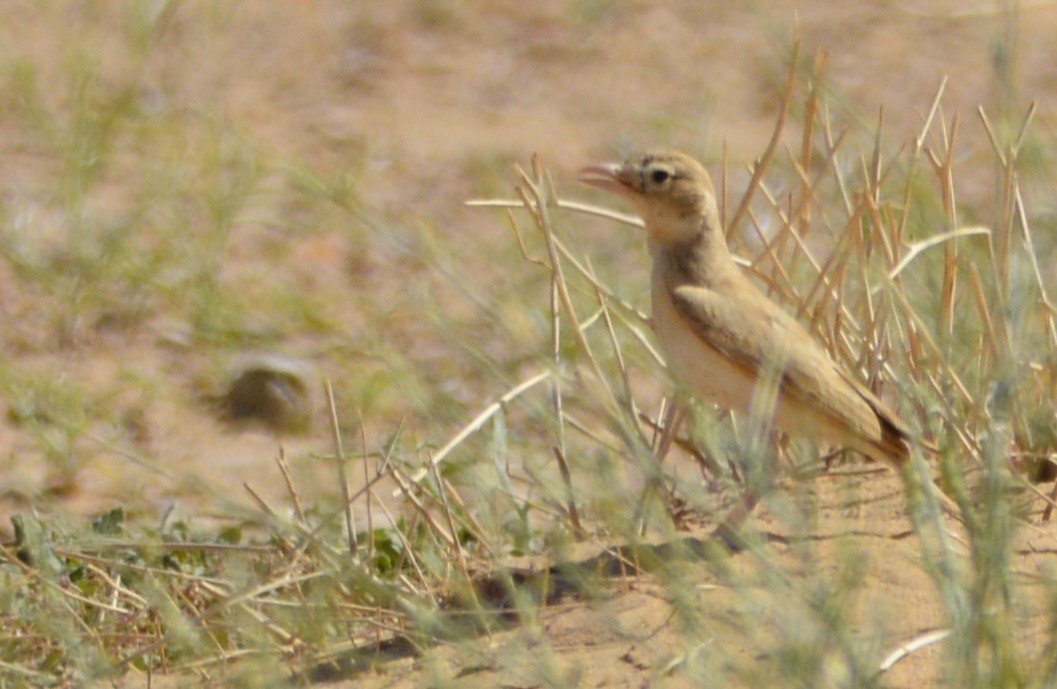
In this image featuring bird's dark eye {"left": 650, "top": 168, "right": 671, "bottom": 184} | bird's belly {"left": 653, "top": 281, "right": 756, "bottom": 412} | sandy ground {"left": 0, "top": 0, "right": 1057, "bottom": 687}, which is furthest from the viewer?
sandy ground {"left": 0, "top": 0, "right": 1057, "bottom": 687}

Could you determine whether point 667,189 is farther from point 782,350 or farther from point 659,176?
point 782,350

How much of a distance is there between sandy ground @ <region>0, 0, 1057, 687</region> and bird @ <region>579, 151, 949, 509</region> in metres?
1.37

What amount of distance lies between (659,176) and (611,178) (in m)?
0.12

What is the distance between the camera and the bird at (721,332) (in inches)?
154

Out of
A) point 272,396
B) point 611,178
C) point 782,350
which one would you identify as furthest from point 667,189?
point 272,396

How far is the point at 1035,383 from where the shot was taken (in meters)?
4.11

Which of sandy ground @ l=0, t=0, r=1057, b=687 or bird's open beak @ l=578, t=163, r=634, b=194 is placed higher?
bird's open beak @ l=578, t=163, r=634, b=194

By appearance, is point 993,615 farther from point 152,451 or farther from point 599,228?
point 599,228

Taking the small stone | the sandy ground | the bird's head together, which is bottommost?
the small stone

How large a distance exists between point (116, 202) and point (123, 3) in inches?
69.3

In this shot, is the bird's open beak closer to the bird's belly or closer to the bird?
the bird

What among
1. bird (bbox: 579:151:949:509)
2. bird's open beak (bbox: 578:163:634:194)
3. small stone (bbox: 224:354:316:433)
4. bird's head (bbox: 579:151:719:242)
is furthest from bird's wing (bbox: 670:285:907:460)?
small stone (bbox: 224:354:316:433)

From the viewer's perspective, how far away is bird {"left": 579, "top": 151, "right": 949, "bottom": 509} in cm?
390

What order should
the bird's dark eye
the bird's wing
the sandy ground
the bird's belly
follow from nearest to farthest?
the bird's wing → the bird's belly → the bird's dark eye → the sandy ground
